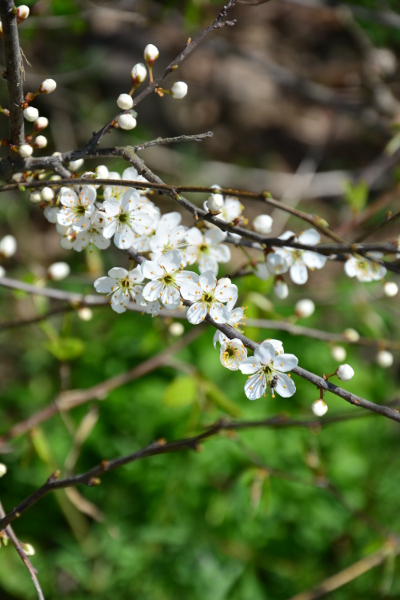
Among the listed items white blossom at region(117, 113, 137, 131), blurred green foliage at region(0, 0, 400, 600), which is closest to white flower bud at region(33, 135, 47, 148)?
white blossom at region(117, 113, 137, 131)

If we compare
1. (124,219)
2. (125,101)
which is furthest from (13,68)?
(124,219)

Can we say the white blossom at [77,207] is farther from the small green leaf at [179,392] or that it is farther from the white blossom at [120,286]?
the small green leaf at [179,392]

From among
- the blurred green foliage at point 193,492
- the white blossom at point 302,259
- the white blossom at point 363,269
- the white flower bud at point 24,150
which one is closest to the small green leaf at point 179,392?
the blurred green foliage at point 193,492

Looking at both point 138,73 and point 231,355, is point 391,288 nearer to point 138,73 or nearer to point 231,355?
point 231,355

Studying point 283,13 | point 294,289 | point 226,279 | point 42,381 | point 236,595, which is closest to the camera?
point 226,279

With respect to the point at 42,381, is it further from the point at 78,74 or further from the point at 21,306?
the point at 78,74

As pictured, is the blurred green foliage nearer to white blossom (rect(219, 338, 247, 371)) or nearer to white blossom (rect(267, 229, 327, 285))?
white blossom (rect(267, 229, 327, 285))

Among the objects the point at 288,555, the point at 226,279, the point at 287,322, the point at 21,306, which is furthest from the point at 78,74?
the point at 288,555
